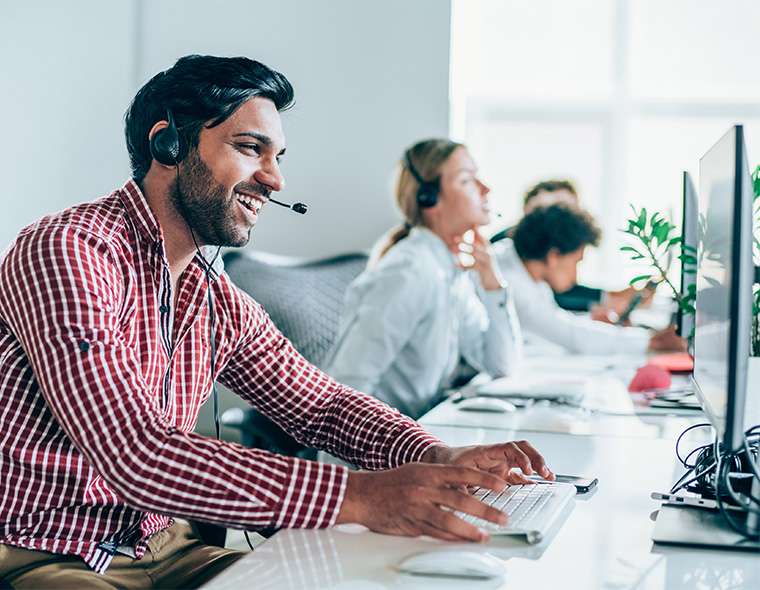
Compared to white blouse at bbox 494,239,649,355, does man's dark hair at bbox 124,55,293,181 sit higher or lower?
higher

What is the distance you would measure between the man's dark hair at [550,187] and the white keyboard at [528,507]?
2.83 metres

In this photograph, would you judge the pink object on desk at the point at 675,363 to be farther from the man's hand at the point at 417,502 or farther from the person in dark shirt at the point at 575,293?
the man's hand at the point at 417,502

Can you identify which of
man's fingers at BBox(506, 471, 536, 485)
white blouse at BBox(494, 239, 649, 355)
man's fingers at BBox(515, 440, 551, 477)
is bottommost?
white blouse at BBox(494, 239, 649, 355)

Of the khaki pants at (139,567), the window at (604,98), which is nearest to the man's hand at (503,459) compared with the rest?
the khaki pants at (139,567)

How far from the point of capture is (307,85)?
3.25m

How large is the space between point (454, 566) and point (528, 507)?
9.4 inches

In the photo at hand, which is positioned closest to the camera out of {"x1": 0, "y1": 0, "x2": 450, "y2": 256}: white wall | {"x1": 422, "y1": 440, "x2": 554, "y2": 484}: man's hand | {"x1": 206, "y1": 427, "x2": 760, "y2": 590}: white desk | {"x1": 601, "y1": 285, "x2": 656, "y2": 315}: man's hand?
{"x1": 206, "y1": 427, "x2": 760, "y2": 590}: white desk

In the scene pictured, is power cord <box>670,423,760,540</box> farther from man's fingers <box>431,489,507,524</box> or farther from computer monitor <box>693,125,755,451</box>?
man's fingers <box>431,489,507,524</box>

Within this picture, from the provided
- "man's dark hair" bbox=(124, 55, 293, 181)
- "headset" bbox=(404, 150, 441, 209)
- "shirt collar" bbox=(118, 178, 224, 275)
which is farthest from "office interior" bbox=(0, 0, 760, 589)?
"headset" bbox=(404, 150, 441, 209)

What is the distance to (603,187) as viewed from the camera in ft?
13.8

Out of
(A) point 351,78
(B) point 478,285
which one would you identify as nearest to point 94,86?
(A) point 351,78

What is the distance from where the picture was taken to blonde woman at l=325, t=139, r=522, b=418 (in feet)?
7.77

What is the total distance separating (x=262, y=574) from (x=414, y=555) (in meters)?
0.14

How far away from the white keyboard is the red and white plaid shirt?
17cm
